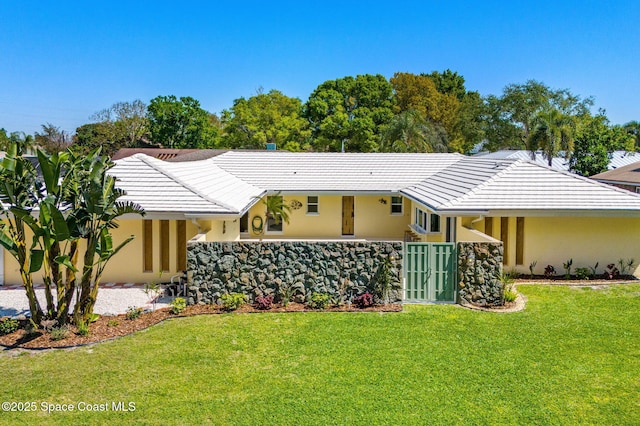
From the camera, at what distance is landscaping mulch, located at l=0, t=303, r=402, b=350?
33.8ft

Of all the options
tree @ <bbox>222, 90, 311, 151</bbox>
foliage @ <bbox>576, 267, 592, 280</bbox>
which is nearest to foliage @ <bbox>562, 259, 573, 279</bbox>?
foliage @ <bbox>576, 267, 592, 280</bbox>

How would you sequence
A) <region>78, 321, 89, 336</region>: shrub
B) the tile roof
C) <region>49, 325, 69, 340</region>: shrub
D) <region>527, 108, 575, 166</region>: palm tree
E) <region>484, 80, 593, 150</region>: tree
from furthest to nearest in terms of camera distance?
<region>484, 80, 593, 150</region>: tree → <region>527, 108, 575, 166</region>: palm tree → the tile roof → <region>78, 321, 89, 336</region>: shrub → <region>49, 325, 69, 340</region>: shrub

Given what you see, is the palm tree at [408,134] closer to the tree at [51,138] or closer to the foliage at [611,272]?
the foliage at [611,272]

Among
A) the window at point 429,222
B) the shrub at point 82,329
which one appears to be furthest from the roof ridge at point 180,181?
the window at point 429,222

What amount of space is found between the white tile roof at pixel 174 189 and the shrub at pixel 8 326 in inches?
188

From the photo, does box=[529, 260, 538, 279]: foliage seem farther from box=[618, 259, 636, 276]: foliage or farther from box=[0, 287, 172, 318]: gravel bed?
box=[0, 287, 172, 318]: gravel bed

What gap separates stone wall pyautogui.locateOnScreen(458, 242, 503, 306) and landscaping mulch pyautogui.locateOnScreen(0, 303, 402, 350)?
175 cm

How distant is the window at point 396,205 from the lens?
2545 cm

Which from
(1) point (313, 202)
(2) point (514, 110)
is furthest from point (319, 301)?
(2) point (514, 110)

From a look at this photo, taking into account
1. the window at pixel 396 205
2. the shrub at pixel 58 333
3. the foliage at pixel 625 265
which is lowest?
the shrub at pixel 58 333

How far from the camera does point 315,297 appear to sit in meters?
12.7

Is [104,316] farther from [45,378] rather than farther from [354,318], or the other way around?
[354,318]

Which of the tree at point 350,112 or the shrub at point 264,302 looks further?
the tree at point 350,112

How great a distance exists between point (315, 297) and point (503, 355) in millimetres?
4707
